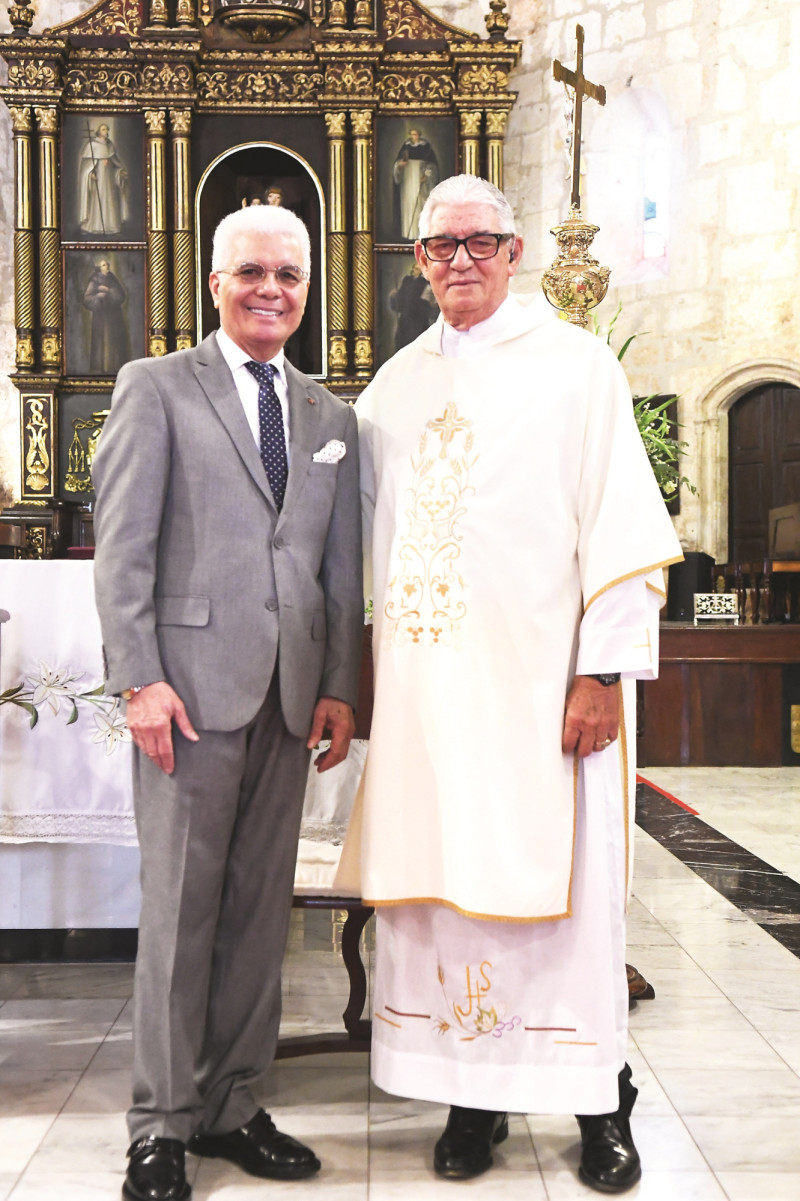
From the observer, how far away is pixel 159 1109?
2158mm

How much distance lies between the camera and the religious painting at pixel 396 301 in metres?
9.12

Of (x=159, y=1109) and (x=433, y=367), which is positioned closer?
(x=159, y=1109)

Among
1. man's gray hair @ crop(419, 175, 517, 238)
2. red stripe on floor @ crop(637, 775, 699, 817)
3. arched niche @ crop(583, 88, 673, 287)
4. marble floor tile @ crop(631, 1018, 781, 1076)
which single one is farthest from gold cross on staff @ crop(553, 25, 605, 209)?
arched niche @ crop(583, 88, 673, 287)

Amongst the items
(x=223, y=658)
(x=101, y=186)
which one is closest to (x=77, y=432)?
(x=101, y=186)

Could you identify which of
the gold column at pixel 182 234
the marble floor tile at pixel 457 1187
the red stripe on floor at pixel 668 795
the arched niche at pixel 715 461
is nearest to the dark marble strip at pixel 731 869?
the red stripe on floor at pixel 668 795

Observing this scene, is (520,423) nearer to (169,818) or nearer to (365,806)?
(365,806)

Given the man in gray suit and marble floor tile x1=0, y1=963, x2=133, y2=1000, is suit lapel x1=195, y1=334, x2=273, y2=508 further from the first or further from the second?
marble floor tile x1=0, y1=963, x2=133, y2=1000

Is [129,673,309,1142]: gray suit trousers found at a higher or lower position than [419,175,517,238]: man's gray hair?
lower

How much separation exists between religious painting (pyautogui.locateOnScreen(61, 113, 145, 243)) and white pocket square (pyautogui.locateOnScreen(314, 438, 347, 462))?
739 centimetres

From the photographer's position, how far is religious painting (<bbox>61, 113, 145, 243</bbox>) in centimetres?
906

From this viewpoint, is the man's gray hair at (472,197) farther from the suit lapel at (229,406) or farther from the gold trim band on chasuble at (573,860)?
the gold trim band on chasuble at (573,860)

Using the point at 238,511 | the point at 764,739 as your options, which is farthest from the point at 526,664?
the point at 764,739

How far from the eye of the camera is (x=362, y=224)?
29.7ft

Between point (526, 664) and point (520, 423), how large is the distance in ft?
1.51
